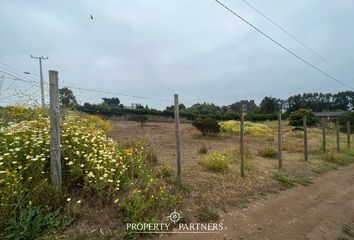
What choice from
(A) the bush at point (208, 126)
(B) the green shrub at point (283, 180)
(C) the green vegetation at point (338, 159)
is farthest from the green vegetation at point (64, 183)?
(A) the bush at point (208, 126)

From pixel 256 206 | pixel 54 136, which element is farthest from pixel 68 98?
pixel 256 206

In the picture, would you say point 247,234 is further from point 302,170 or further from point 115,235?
point 302,170

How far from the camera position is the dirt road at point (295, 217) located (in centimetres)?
318

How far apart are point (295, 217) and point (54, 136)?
3855 millimetres

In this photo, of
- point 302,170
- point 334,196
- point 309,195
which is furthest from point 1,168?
point 302,170

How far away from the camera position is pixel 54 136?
340 centimetres

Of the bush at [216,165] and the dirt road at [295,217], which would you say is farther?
the bush at [216,165]

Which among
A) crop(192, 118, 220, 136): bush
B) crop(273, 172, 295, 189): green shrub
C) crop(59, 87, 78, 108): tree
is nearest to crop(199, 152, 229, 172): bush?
crop(273, 172, 295, 189): green shrub

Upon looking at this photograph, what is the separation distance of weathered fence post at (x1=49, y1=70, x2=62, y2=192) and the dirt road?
5.81 ft

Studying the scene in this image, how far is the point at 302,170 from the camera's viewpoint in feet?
22.2

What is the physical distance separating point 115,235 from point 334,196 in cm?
445

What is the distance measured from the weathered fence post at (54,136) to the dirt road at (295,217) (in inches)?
69.7

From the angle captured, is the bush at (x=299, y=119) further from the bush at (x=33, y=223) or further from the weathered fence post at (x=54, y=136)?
the bush at (x=33, y=223)

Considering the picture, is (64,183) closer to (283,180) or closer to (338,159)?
(283,180)
